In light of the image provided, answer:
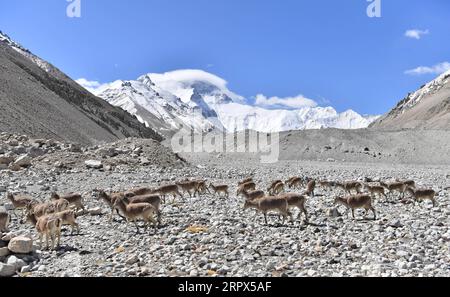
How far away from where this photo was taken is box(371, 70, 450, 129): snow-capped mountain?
425 feet

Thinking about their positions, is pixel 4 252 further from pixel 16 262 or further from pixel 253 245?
pixel 253 245

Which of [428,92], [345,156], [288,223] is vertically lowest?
[288,223]

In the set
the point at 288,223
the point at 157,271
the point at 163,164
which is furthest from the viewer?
the point at 163,164

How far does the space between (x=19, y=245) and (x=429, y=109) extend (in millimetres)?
156589

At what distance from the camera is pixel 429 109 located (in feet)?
504

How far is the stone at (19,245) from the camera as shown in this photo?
40.9 ft

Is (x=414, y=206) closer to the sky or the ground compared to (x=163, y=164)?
closer to the ground

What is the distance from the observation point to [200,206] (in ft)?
68.0

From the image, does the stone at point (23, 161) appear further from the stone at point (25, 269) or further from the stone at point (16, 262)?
the stone at point (25, 269)

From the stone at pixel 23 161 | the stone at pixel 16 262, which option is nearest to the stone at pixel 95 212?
the stone at pixel 16 262

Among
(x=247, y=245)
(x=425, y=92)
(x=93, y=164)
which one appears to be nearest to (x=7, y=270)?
(x=247, y=245)
